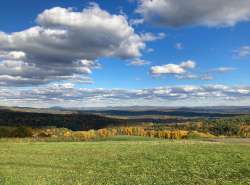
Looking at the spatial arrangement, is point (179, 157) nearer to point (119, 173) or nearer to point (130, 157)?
point (130, 157)

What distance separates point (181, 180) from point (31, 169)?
15.3 m

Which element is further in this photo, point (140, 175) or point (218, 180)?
point (140, 175)

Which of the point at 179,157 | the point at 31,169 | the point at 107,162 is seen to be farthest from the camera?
the point at 179,157

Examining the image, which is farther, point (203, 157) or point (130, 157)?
point (130, 157)

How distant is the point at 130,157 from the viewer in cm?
5141

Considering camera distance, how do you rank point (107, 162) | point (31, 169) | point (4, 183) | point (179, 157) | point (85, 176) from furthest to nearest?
point (179, 157) < point (107, 162) < point (31, 169) < point (85, 176) < point (4, 183)

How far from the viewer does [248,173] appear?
3600 centimetres

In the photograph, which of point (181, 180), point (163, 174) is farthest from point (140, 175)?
point (181, 180)

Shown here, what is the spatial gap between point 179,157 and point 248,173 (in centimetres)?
1387

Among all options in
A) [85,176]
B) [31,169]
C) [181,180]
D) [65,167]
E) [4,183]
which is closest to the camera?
[4,183]

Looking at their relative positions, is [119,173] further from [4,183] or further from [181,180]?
[4,183]

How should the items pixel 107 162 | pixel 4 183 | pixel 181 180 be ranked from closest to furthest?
1. pixel 4 183
2. pixel 181 180
3. pixel 107 162

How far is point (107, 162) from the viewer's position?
45.9 m

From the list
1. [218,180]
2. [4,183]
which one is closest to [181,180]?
[218,180]
